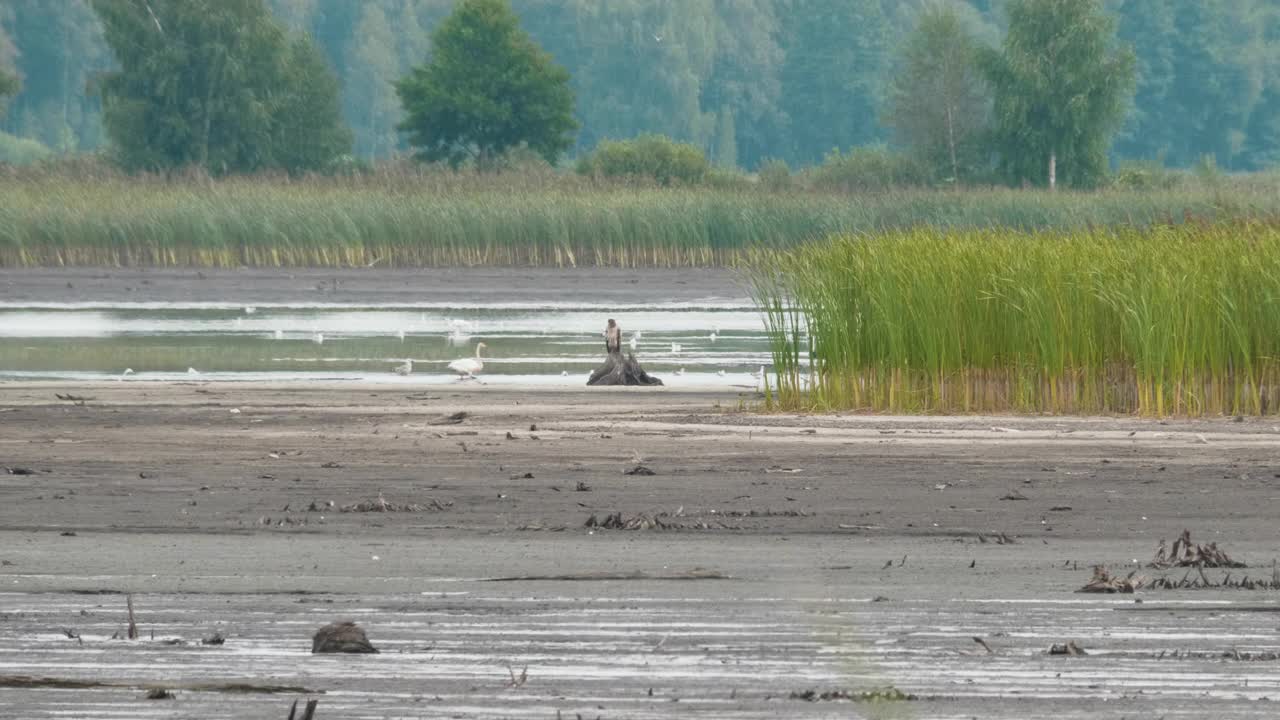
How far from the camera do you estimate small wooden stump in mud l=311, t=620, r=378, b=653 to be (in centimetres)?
639

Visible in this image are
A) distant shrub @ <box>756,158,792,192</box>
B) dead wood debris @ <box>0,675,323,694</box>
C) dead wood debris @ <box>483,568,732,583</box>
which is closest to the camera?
dead wood debris @ <box>0,675,323,694</box>

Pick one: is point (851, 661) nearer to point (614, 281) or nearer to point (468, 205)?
point (614, 281)

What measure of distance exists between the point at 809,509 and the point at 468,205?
1287 inches

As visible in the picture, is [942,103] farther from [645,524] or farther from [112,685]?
[112,685]

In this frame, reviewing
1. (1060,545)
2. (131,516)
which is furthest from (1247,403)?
(131,516)

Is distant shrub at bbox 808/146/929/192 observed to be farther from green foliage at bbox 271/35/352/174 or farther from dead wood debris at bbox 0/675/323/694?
dead wood debris at bbox 0/675/323/694

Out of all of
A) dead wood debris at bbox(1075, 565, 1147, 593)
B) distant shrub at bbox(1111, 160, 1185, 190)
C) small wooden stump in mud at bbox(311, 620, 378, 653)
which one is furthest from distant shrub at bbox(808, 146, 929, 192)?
small wooden stump in mud at bbox(311, 620, 378, 653)

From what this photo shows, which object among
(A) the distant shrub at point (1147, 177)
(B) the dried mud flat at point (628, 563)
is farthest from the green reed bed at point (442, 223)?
(B) the dried mud flat at point (628, 563)

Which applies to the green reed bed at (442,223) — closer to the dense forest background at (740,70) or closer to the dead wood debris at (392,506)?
the dead wood debris at (392,506)

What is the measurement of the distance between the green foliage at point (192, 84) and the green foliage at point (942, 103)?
2098cm

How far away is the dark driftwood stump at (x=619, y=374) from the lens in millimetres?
19297

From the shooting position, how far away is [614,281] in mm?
38688

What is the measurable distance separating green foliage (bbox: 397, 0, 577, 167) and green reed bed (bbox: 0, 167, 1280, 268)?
25.9 m

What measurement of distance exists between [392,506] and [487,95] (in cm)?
6159
